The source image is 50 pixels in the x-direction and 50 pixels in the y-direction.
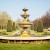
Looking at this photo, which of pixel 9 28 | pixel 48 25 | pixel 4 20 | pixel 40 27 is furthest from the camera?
pixel 48 25

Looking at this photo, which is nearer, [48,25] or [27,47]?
[27,47]

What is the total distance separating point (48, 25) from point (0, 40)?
6756 centimetres

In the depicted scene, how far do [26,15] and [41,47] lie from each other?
8955mm

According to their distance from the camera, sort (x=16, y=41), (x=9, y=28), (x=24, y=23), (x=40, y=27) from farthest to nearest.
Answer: (x=9, y=28)
(x=40, y=27)
(x=24, y=23)
(x=16, y=41)

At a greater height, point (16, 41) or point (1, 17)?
point (1, 17)

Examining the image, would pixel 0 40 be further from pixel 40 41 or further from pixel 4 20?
pixel 4 20

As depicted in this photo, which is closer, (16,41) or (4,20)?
(16,41)

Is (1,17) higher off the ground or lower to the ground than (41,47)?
higher

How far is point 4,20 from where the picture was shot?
70.7 meters

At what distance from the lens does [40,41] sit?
54.7ft

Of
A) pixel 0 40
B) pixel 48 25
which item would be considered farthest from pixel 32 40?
pixel 48 25

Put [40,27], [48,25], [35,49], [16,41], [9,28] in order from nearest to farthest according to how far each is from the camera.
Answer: [35,49], [16,41], [40,27], [9,28], [48,25]

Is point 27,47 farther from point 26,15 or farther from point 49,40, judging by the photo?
point 26,15

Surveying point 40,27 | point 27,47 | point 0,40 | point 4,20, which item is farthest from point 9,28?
point 27,47
